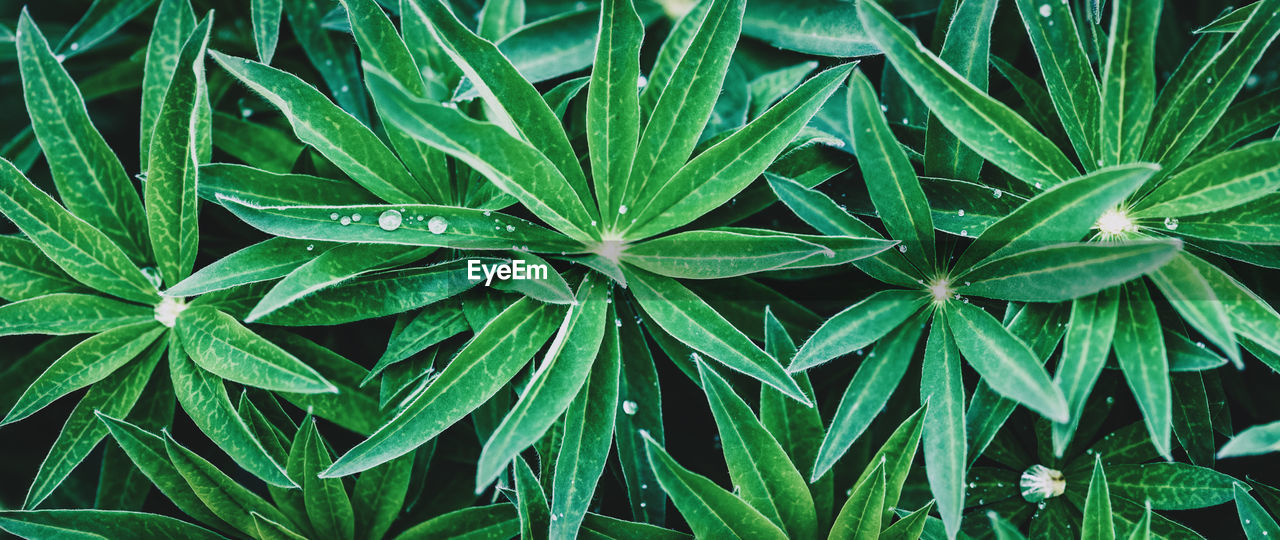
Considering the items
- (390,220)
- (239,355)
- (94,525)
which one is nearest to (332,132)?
(390,220)

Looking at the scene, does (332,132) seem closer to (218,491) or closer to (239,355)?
(239,355)

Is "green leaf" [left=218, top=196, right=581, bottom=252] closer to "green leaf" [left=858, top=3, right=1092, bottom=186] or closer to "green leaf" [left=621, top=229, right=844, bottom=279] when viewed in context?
"green leaf" [left=621, top=229, right=844, bottom=279]

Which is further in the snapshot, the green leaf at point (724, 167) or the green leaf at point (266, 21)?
the green leaf at point (266, 21)

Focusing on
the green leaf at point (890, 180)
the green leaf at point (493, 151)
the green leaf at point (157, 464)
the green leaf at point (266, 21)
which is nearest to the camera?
the green leaf at point (493, 151)

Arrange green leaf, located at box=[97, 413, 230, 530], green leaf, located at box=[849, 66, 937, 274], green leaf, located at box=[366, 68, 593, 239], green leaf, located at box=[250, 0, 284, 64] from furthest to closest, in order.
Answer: green leaf, located at box=[250, 0, 284, 64]
green leaf, located at box=[97, 413, 230, 530]
green leaf, located at box=[849, 66, 937, 274]
green leaf, located at box=[366, 68, 593, 239]

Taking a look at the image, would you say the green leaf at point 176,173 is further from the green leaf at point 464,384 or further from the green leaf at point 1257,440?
the green leaf at point 1257,440

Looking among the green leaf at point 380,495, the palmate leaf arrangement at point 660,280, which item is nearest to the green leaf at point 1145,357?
the palmate leaf arrangement at point 660,280

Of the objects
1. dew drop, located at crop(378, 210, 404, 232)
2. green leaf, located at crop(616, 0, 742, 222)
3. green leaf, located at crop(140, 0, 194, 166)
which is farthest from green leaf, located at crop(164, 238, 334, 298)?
green leaf, located at crop(616, 0, 742, 222)
